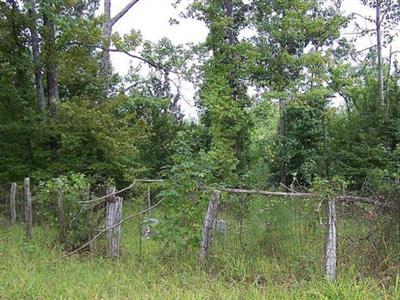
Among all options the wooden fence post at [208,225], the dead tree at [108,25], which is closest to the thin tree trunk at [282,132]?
the dead tree at [108,25]

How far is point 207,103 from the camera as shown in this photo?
62.1 ft

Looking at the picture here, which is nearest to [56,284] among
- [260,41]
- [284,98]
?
[284,98]

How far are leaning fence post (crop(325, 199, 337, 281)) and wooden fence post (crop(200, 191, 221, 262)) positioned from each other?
1.64m

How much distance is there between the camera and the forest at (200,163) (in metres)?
6.05

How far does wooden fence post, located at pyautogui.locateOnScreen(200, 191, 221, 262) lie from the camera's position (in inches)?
265

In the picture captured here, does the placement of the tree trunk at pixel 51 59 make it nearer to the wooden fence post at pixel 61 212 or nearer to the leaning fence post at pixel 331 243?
the wooden fence post at pixel 61 212

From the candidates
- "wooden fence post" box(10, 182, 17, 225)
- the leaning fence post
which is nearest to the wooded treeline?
"wooden fence post" box(10, 182, 17, 225)

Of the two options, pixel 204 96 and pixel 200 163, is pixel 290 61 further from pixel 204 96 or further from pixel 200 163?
pixel 200 163

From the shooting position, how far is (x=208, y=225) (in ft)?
22.1

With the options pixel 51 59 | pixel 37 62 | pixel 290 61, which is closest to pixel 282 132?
pixel 290 61

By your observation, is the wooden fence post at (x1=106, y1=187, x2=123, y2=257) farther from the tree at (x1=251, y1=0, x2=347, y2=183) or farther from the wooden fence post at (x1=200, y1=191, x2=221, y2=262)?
the tree at (x1=251, y1=0, x2=347, y2=183)

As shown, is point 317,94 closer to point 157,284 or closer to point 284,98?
point 284,98

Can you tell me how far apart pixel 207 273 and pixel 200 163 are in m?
1.73

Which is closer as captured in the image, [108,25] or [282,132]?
[108,25]
